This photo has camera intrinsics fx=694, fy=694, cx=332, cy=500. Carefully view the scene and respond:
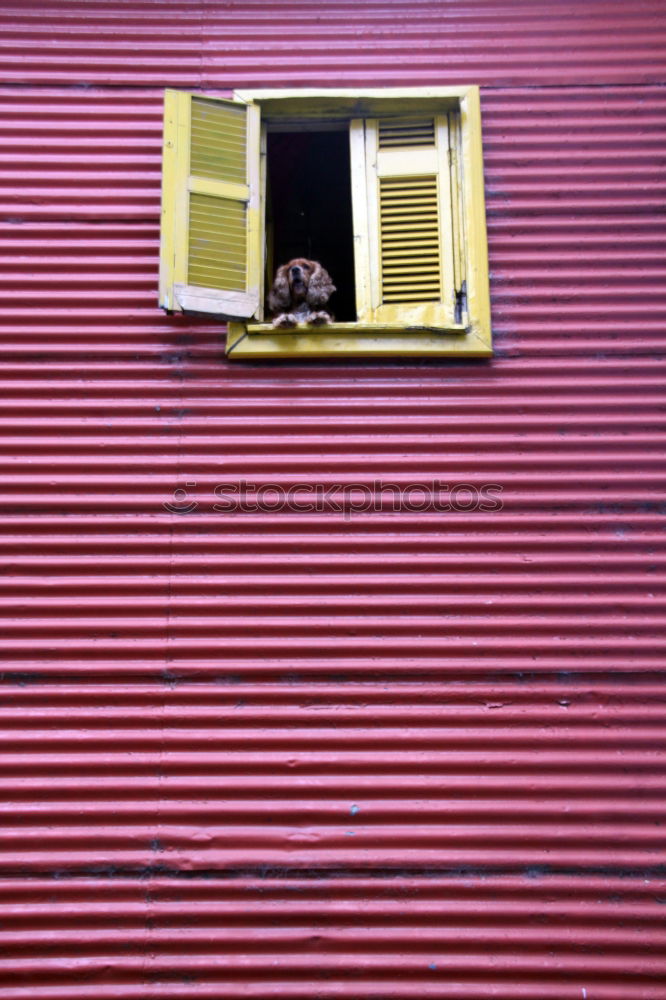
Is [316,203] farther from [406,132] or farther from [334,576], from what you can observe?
[334,576]

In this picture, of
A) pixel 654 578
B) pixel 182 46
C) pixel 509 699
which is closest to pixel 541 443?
pixel 654 578

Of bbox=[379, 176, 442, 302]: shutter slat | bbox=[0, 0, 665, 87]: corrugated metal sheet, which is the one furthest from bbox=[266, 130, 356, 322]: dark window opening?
bbox=[379, 176, 442, 302]: shutter slat

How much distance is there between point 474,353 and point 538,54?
1799 millimetres

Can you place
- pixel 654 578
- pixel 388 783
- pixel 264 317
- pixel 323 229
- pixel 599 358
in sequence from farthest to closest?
pixel 323 229
pixel 264 317
pixel 599 358
pixel 654 578
pixel 388 783

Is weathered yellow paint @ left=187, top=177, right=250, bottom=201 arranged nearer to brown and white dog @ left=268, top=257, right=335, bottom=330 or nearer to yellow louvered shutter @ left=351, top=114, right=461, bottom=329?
brown and white dog @ left=268, top=257, right=335, bottom=330

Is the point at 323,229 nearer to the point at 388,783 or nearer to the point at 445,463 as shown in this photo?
→ the point at 445,463

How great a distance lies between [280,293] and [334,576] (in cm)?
151

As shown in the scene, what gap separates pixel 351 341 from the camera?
348 cm

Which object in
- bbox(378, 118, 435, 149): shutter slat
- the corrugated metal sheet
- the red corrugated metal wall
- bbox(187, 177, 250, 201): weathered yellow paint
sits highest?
the corrugated metal sheet

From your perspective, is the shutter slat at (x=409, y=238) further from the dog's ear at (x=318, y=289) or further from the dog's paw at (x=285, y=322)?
the dog's paw at (x=285, y=322)

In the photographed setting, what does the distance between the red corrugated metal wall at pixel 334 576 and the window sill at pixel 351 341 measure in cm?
9

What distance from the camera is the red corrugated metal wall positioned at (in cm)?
299

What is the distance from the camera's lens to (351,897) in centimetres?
300

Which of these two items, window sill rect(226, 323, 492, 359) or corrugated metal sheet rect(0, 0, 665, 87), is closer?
window sill rect(226, 323, 492, 359)
